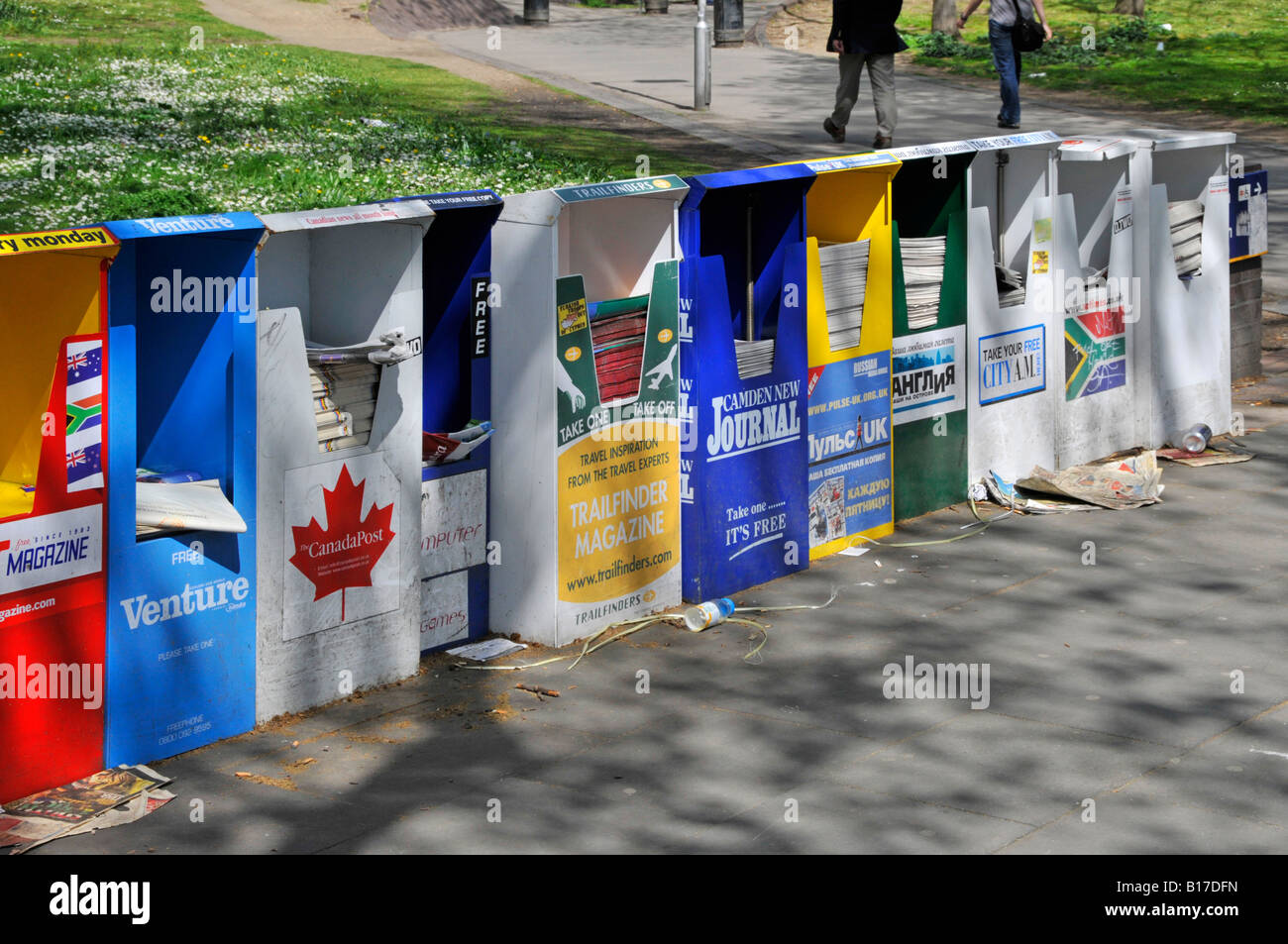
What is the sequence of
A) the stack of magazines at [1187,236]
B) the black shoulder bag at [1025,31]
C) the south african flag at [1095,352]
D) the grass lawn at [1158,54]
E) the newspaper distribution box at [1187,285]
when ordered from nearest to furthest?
the south african flag at [1095,352]
the newspaper distribution box at [1187,285]
the stack of magazines at [1187,236]
the black shoulder bag at [1025,31]
the grass lawn at [1158,54]

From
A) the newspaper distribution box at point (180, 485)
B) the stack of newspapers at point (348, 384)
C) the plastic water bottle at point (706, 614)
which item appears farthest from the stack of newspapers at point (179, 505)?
the plastic water bottle at point (706, 614)

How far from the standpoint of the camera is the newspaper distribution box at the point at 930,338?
822cm

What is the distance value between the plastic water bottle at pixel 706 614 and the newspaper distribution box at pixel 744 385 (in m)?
0.23

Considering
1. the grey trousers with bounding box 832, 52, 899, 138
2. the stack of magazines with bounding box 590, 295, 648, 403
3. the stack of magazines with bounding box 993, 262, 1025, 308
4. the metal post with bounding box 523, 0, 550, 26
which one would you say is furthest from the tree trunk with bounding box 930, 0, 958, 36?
the stack of magazines with bounding box 590, 295, 648, 403

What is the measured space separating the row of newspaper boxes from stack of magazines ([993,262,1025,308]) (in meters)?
0.02

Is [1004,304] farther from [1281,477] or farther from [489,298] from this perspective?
[489,298]

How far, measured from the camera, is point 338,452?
5.83 meters

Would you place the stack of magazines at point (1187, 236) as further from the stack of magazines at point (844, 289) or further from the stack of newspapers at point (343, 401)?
the stack of newspapers at point (343, 401)

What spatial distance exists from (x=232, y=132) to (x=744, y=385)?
8.70 metres

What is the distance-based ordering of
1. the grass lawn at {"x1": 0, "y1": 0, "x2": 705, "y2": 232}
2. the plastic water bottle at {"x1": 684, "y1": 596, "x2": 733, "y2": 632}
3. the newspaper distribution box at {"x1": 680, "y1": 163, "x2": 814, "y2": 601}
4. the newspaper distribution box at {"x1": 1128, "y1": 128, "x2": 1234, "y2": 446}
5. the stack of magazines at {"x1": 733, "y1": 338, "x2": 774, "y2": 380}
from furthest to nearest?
the grass lawn at {"x1": 0, "y1": 0, "x2": 705, "y2": 232}
the newspaper distribution box at {"x1": 1128, "y1": 128, "x2": 1234, "y2": 446}
the stack of magazines at {"x1": 733, "y1": 338, "x2": 774, "y2": 380}
the newspaper distribution box at {"x1": 680, "y1": 163, "x2": 814, "y2": 601}
the plastic water bottle at {"x1": 684, "y1": 596, "x2": 733, "y2": 632}

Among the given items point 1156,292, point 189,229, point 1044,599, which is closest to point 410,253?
point 189,229

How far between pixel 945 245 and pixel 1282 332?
17.7 ft

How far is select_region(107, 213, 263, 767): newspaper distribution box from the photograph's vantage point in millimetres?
5117

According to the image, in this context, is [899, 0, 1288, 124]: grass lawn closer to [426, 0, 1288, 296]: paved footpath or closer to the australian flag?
[426, 0, 1288, 296]: paved footpath
